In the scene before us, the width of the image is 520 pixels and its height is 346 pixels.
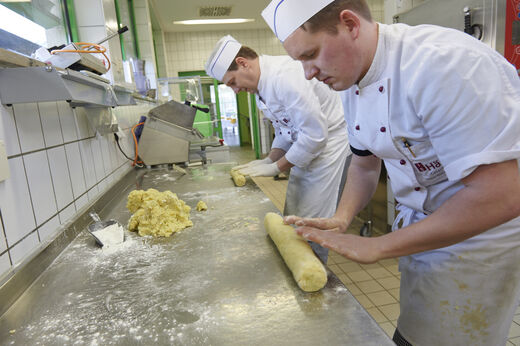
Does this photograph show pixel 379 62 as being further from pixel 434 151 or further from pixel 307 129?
pixel 307 129

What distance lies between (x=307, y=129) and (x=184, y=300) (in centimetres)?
126

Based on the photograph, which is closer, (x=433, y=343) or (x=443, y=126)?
(x=443, y=126)

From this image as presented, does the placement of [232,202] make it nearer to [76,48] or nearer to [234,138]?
[76,48]

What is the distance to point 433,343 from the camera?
0.92 metres

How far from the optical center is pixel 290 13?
2.99 feet

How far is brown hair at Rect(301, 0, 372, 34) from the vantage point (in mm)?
794

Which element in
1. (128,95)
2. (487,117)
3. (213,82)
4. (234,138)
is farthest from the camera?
(234,138)

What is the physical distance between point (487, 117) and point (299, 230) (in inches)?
20.6

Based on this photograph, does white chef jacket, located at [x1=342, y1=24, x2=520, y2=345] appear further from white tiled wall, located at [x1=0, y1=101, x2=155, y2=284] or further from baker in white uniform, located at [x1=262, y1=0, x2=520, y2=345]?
white tiled wall, located at [x1=0, y1=101, x2=155, y2=284]

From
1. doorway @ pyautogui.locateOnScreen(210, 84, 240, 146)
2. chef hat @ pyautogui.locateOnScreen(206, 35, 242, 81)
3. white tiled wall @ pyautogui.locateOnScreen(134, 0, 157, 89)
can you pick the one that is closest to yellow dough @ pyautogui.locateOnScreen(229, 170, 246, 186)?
chef hat @ pyautogui.locateOnScreen(206, 35, 242, 81)

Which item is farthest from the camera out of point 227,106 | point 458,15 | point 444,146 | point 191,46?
point 227,106

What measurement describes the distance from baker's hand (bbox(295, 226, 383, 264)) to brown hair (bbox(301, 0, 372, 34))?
52 cm

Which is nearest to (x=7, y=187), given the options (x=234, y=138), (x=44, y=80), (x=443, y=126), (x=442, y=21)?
(x=44, y=80)

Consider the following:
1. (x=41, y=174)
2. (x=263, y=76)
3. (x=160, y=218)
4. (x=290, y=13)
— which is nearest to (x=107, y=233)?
(x=160, y=218)
